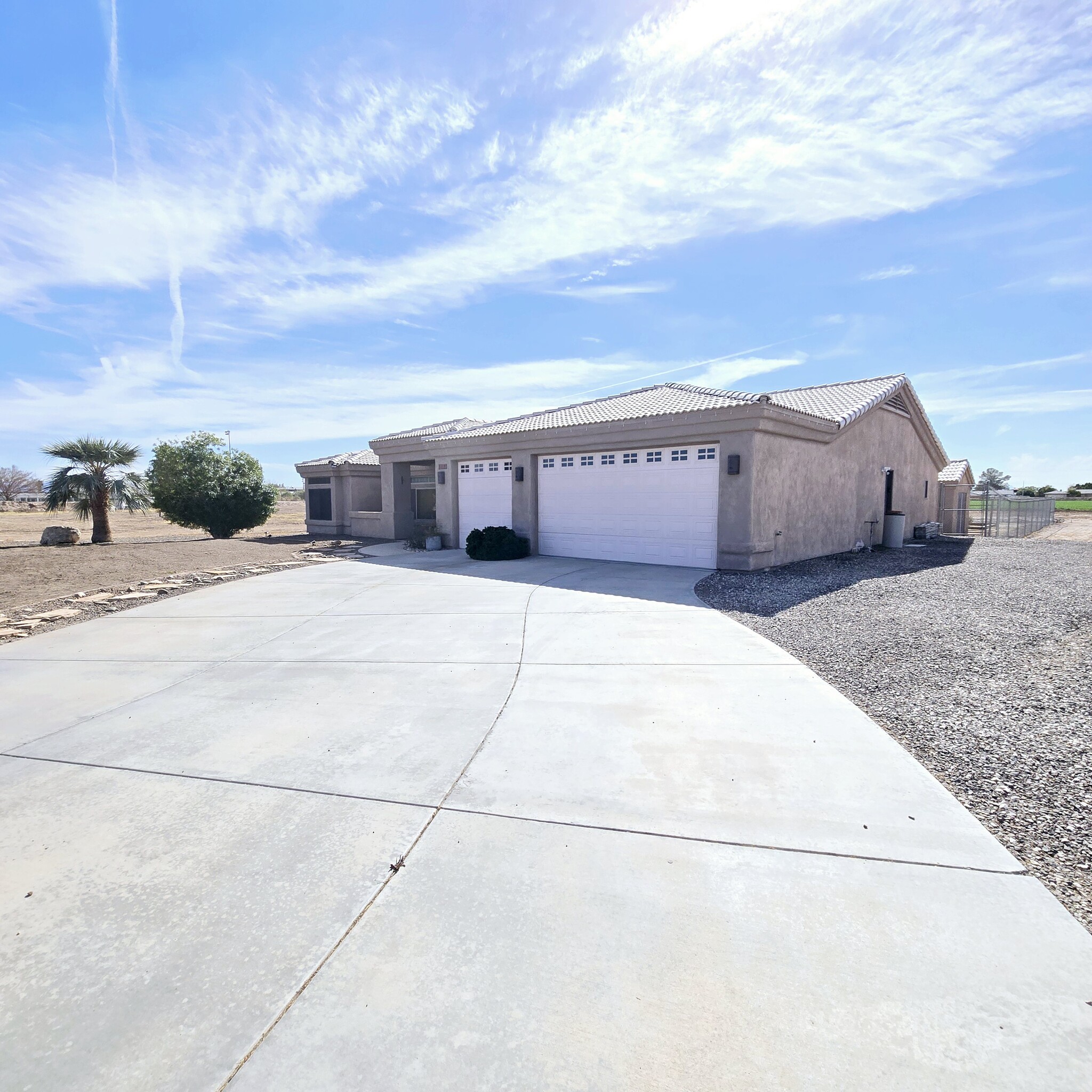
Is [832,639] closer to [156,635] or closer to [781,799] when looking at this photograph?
[781,799]

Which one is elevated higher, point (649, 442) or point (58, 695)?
point (649, 442)

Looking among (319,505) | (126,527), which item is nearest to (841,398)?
(319,505)

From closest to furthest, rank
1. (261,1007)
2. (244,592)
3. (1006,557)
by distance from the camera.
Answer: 1. (261,1007)
2. (244,592)
3. (1006,557)

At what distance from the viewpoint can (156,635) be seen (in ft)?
25.9

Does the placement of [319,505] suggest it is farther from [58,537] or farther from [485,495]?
[485,495]

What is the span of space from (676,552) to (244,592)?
854cm

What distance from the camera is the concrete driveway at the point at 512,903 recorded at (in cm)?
200

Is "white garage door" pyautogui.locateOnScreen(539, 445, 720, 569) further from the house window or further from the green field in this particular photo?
the green field

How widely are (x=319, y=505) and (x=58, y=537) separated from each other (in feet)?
29.6

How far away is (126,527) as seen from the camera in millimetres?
35656

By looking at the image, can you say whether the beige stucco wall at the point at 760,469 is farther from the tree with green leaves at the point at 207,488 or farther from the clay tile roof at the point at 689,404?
the tree with green leaves at the point at 207,488

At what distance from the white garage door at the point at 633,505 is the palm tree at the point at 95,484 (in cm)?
1399

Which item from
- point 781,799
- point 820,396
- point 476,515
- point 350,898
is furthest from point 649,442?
point 350,898

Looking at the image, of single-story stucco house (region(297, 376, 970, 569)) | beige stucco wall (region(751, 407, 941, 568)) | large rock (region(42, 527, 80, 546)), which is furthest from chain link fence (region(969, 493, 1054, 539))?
large rock (region(42, 527, 80, 546))
